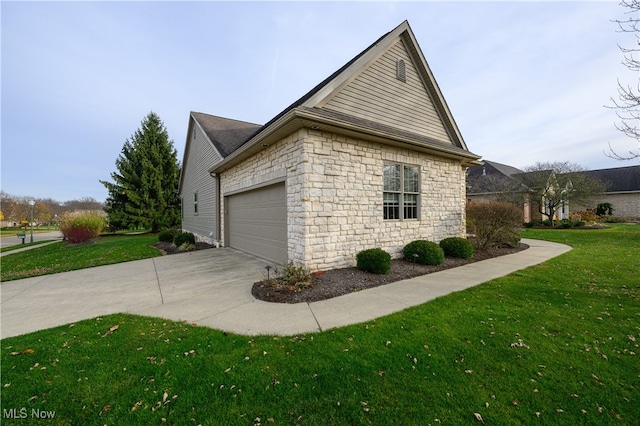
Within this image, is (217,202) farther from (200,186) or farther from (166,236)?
(166,236)

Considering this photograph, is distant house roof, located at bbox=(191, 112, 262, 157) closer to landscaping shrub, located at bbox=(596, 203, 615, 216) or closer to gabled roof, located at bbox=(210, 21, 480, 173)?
gabled roof, located at bbox=(210, 21, 480, 173)

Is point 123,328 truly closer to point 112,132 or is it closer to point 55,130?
point 55,130

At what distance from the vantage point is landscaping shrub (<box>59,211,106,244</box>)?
15.3 meters

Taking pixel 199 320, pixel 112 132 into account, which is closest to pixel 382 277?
pixel 199 320

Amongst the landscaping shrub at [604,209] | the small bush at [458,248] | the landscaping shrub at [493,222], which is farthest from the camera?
the landscaping shrub at [604,209]

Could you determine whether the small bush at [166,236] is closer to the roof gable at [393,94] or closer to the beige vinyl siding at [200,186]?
the beige vinyl siding at [200,186]

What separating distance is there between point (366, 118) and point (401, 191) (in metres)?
2.52

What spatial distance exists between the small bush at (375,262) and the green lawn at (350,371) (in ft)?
6.79

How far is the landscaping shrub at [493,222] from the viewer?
8828mm

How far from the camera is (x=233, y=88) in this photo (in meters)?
17.1

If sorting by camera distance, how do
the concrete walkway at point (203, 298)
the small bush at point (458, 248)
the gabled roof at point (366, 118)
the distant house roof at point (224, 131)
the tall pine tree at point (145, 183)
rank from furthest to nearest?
the tall pine tree at point (145, 183) < the distant house roof at point (224, 131) < the small bush at point (458, 248) < the gabled roof at point (366, 118) < the concrete walkway at point (203, 298)

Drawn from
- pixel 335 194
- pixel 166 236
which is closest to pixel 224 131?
pixel 166 236

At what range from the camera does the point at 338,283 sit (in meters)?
5.34

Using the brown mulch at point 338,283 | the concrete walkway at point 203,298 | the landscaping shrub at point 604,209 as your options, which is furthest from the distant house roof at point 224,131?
the landscaping shrub at point 604,209
